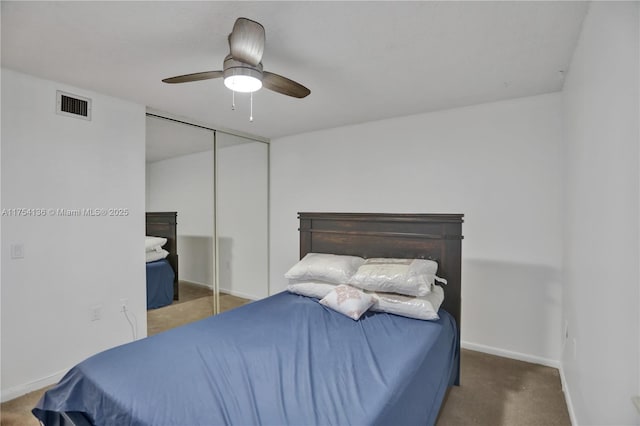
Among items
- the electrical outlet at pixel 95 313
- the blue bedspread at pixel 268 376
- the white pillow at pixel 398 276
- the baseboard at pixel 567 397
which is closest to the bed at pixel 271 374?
the blue bedspread at pixel 268 376

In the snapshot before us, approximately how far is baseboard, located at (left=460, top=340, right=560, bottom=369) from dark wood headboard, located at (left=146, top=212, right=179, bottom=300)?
9.99ft

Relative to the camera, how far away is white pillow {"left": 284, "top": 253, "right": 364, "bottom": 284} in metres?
2.68

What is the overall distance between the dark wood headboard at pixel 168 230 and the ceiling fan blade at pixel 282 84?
79.7 inches

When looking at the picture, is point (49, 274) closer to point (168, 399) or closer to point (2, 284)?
point (2, 284)

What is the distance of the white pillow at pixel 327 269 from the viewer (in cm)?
268

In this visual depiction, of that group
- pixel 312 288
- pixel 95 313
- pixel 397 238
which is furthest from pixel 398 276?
pixel 95 313

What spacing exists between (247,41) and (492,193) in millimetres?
2509

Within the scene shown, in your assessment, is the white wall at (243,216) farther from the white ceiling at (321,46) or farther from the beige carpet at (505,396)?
the beige carpet at (505,396)

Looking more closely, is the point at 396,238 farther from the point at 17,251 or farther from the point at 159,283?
the point at 17,251

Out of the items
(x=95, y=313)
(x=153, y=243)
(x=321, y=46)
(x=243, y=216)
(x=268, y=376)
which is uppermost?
(x=321, y=46)

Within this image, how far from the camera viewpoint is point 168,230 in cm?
346

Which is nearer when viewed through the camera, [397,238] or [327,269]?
[327,269]

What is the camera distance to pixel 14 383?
238 cm

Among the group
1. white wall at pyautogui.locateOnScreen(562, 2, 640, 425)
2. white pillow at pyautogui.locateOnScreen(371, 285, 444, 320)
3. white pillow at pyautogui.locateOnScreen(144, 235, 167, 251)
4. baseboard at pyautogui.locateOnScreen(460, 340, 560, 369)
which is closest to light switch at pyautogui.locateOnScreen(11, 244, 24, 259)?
white pillow at pyautogui.locateOnScreen(144, 235, 167, 251)
